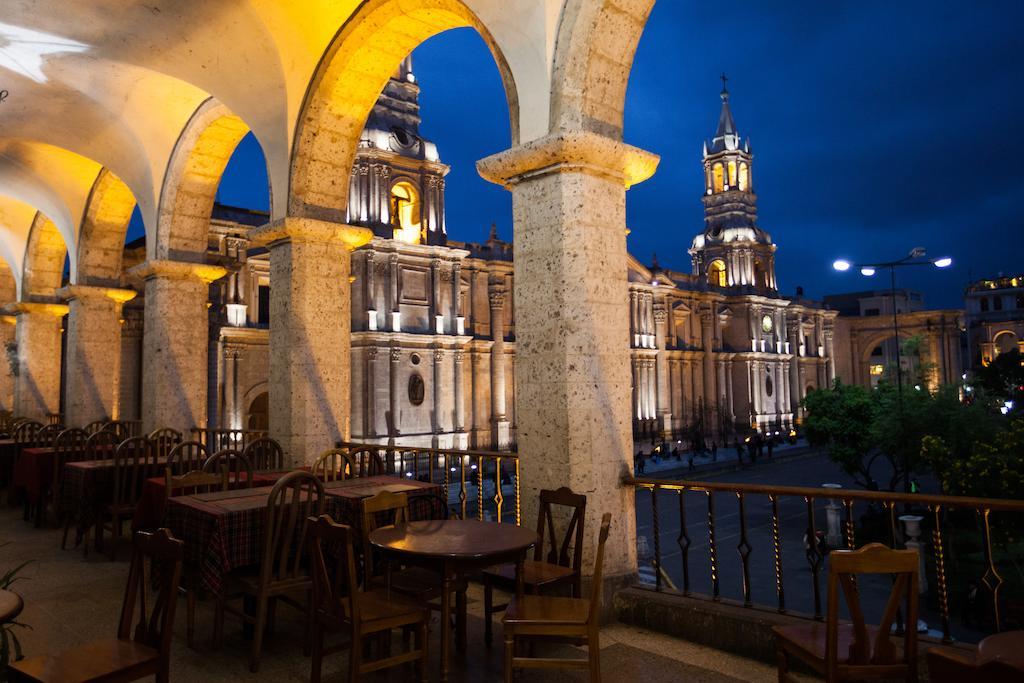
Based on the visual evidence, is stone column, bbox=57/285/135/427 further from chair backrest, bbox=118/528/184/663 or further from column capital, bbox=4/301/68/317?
chair backrest, bbox=118/528/184/663

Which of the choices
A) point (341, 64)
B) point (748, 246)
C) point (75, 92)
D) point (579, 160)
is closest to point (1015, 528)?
point (579, 160)

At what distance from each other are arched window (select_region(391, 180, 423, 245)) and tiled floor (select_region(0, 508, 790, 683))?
1915 centimetres

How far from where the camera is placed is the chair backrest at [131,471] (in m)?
5.90

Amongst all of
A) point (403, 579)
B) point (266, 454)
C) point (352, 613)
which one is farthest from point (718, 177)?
point (352, 613)

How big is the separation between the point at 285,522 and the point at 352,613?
1320 millimetres

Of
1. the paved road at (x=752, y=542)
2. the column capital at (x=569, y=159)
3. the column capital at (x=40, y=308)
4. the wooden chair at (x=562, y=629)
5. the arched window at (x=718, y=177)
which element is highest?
the arched window at (x=718, y=177)

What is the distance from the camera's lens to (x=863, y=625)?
8.22ft

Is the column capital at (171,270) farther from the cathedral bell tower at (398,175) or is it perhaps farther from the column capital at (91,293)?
the cathedral bell tower at (398,175)

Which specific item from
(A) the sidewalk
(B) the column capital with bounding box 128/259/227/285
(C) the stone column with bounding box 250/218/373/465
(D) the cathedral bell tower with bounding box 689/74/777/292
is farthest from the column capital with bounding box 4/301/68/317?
(D) the cathedral bell tower with bounding box 689/74/777/292

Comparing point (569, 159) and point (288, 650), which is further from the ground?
point (569, 159)

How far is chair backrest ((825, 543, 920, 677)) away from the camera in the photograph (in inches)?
94.0

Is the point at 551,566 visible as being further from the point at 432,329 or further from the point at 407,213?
the point at 407,213

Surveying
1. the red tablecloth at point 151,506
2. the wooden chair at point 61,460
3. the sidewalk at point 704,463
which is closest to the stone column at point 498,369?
the sidewalk at point 704,463

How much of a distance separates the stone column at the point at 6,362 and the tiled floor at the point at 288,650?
548 inches
